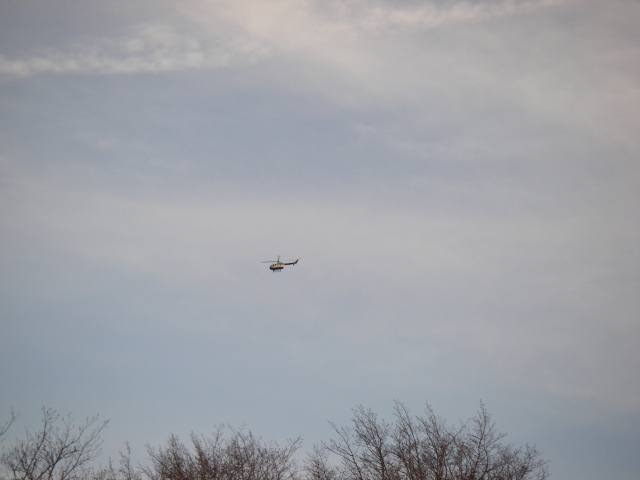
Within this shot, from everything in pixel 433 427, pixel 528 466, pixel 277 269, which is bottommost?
pixel 528 466

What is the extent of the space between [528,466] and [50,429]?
29226mm

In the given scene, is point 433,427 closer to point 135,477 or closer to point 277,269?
point 135,477

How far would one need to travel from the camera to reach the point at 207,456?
113 ft

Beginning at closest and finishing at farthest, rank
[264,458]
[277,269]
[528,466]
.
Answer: [264,458], [528,466], [277,269]

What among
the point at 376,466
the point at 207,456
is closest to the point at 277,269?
the point at 207,456

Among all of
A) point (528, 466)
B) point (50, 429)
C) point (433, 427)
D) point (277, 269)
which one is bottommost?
point (528, 466)

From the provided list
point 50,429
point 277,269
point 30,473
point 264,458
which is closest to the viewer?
point 30,473

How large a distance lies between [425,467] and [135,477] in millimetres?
17572

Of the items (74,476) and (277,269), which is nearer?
(74,476)

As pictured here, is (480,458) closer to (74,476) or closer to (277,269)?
(74,476)

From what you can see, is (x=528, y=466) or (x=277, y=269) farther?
(x=277, y=269)

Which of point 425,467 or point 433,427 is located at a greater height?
point 433,427

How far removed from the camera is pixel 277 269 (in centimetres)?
6681

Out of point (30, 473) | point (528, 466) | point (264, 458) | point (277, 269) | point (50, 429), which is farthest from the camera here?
point (277, 269)
